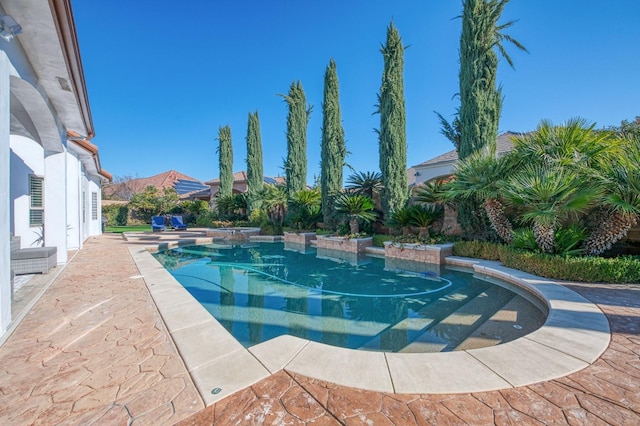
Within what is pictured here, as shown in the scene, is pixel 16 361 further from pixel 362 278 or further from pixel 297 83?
pixel 297 83

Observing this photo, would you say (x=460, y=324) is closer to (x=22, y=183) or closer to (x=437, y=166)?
(x=22, y=183)

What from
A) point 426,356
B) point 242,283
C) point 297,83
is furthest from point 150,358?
point 297,83

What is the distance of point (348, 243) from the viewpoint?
1275 centimetres

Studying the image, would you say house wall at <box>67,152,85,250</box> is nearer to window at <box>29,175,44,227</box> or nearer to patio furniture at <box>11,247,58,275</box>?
window at <box>29,175,44,227</box>

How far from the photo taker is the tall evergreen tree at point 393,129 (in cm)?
1295

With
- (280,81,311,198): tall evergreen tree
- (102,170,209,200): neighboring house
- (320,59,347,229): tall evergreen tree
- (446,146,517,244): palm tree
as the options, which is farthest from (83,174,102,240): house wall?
(102,170,209,200): neighboring house

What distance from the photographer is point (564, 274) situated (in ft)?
20.2

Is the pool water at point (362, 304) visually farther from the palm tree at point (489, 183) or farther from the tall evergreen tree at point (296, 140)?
the tall evergreen tree at point (296, 140)

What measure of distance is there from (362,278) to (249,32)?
14.7 m

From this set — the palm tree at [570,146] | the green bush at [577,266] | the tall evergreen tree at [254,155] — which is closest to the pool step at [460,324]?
the green bush at [577,266]

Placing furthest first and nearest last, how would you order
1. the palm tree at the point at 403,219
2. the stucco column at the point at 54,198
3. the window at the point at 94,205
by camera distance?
1. the window at the point at 94,205
2. the palm tree at the point at 403,219
3. the stucco column at the point at 54,198

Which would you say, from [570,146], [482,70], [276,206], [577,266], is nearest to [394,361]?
[577,266]

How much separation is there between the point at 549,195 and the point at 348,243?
25.7 ft

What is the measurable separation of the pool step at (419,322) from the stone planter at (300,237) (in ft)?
32.6
